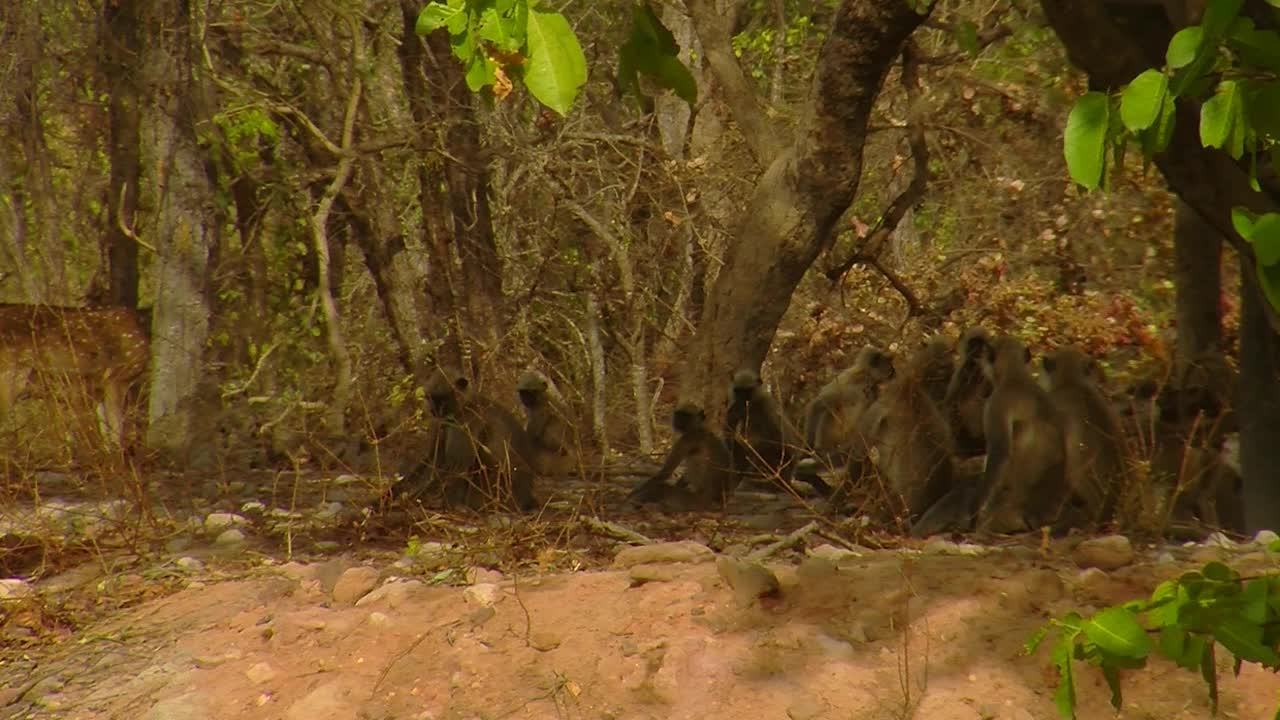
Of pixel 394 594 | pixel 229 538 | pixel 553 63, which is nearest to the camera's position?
pixel 553 63

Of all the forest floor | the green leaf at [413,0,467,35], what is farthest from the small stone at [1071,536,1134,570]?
the green leaf at [413,0,467,35]

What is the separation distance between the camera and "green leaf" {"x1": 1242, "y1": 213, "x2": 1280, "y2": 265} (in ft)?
7.52

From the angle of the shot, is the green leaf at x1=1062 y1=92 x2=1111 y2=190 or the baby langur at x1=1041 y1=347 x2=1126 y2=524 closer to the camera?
the green leaf at x1=1062 y1=92 x2=1111 y2=190

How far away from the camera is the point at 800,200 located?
839 centimetres

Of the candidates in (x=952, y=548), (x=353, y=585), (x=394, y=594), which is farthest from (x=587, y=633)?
(x=952, y=548)

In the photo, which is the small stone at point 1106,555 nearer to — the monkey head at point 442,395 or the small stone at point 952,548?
the small stone at point 952,548

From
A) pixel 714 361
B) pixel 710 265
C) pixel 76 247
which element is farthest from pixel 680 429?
pixel 76 247

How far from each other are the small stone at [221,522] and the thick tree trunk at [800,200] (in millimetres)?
2853

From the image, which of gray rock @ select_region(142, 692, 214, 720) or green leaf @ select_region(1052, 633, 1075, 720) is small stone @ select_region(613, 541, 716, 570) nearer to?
gray rock @ select_region(142, 692, 214, 720)

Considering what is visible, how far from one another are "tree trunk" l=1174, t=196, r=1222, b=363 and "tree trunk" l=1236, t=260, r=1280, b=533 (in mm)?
1014

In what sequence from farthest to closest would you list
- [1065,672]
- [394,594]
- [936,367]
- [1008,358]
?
[936,367] < [1008,358] < [394,594] < [1065,672]

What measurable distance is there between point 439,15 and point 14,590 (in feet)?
13.2

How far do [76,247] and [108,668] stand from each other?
953 centimetres

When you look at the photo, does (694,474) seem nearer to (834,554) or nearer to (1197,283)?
(834,554)
